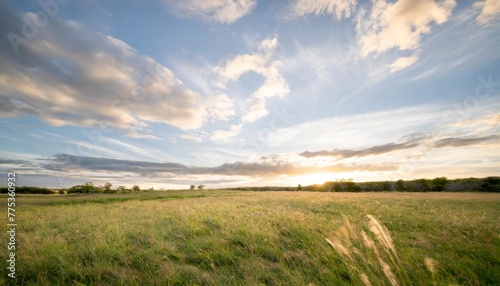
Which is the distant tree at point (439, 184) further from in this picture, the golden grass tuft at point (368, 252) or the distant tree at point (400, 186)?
the golden grass tuft at point (368, 252)

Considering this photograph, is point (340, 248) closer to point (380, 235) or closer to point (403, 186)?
point (380, 235)

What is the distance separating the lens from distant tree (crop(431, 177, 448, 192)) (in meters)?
63.3

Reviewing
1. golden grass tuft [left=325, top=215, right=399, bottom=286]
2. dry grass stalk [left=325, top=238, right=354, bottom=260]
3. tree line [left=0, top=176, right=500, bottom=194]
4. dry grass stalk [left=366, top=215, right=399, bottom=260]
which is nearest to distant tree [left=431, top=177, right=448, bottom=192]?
tree line [left=0, top=176, right=500, bottom=194]

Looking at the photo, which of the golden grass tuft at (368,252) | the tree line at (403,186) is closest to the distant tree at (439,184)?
the tree line at (403,186)

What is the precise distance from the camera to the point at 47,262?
16.2 feet

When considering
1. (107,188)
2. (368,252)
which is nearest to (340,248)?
(368,252)

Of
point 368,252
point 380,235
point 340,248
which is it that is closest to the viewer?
point 340,248

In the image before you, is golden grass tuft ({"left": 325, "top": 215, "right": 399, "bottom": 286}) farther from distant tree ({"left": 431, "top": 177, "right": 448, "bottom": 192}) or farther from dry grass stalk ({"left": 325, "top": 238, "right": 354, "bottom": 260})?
distant tree ({"left": 431, "top": 177, "right": 448, "bottom": 192})

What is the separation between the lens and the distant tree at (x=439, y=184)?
63.3 m

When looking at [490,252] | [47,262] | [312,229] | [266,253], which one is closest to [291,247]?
[266,253]

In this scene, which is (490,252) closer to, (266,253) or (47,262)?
(266,253)

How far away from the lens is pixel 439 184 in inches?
2527

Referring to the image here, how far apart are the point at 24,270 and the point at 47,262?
0.37 m

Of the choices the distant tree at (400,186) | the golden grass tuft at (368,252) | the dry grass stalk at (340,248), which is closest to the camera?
the golden grass tuft at (368,252)
